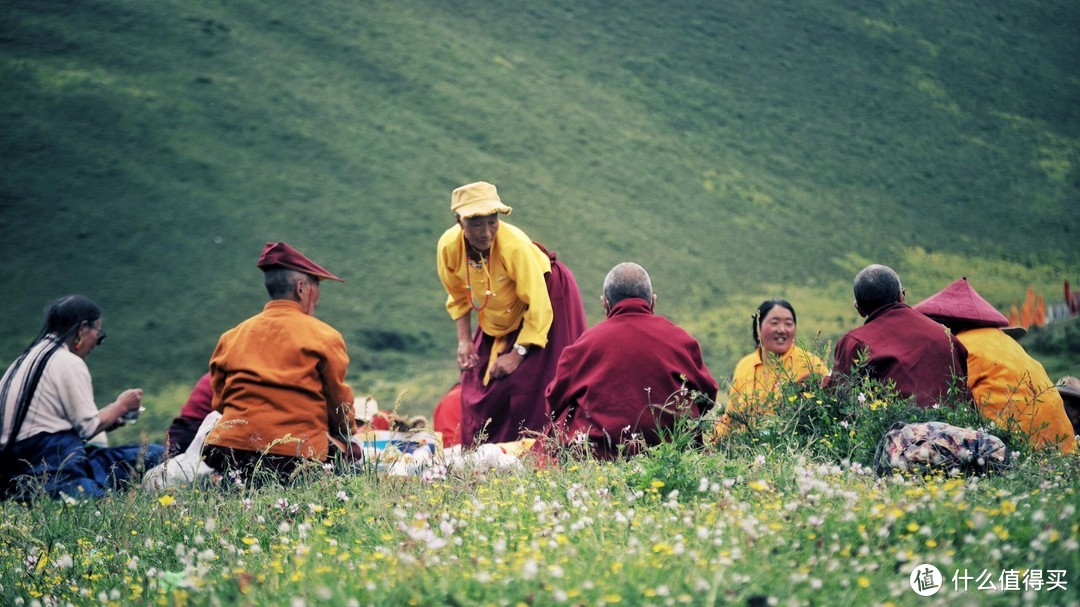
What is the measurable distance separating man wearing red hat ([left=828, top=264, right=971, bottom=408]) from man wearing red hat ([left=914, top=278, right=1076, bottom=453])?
0.35 ft

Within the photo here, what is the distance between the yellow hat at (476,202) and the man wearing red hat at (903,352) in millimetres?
2050

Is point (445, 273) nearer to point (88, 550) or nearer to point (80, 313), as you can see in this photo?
point (80, 313)

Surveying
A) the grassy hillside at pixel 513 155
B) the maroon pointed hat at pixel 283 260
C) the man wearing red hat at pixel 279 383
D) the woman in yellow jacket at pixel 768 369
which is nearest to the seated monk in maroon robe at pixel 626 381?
the woman in yellow jacket at pixel 768 369

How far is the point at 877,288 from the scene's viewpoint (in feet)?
15.4

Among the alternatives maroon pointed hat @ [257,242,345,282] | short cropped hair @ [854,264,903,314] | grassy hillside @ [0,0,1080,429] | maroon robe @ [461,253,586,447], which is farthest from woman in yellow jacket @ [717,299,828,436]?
grassy hillside @ [0,0,1080,429]

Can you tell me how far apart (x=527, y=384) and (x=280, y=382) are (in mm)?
1636

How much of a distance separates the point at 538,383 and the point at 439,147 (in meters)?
15.8

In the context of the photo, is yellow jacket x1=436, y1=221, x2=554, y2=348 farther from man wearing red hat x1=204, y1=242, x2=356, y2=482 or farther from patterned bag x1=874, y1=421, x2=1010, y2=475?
patterned bag x1=874, y1=421, x2=1010, y2=475

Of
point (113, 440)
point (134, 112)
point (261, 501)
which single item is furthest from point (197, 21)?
point (261, 501)

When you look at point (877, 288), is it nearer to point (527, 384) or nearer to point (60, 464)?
point (527, 384)

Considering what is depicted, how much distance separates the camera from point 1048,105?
27.6 metres

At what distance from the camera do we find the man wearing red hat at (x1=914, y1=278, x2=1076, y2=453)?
14.0 ft
